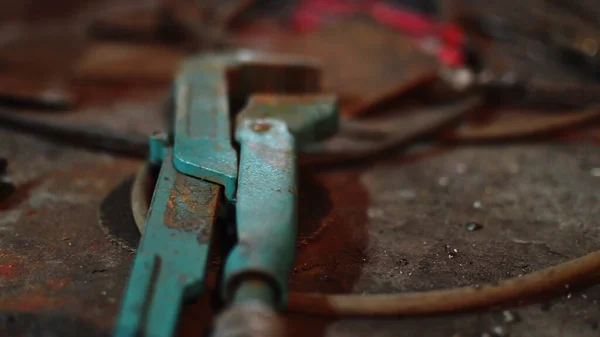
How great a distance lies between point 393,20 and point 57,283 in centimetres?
189

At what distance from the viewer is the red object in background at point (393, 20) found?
2.19 metres

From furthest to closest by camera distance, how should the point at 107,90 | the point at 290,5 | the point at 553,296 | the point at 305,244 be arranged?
the point at 290,5
the point at 107,90
the point at 305,244
the point at 553,296

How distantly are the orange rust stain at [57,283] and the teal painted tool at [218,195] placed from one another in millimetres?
206

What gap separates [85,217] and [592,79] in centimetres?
171

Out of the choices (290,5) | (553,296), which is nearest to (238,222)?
(553,296)

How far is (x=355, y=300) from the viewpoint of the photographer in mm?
957

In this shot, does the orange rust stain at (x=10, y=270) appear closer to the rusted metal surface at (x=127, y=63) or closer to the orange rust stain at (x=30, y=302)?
the orange rust stain at (x=30, y=302)

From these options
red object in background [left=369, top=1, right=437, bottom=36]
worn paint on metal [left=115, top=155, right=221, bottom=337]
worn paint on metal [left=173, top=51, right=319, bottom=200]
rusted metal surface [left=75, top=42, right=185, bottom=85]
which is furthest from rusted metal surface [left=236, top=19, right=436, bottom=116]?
worn paint on metal [left=115, top=155, right=221, bottom=337]

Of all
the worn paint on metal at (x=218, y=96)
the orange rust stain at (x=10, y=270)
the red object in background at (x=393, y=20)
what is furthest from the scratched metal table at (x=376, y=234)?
the red object in background at (x=393, y=20)

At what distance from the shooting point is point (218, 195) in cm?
108

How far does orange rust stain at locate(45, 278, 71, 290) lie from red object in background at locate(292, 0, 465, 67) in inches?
61.5

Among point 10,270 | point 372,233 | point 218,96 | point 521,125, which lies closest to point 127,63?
point 218,96

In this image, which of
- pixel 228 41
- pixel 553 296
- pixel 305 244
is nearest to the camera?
pixel 553 296

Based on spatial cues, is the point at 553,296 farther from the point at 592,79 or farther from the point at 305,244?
the point at 592,79
